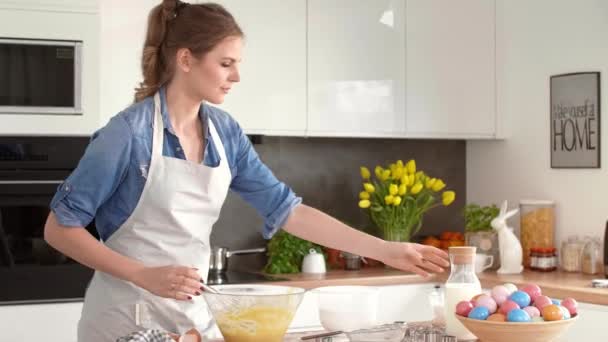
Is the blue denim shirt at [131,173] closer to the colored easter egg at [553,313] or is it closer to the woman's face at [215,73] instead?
the woman's face at [215,73]

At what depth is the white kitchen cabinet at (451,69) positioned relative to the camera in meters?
4.38

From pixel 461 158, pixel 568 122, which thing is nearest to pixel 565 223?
pixel 568 122

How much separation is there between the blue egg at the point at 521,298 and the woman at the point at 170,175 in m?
0.22

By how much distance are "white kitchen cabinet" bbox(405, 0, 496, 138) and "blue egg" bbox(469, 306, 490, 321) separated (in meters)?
2.39

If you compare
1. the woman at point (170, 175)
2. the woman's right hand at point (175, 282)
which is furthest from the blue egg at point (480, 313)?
the woman's right hand at point (175, 282)

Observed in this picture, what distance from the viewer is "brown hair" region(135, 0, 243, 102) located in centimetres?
230

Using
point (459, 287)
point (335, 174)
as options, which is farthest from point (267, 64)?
point (459, 287)

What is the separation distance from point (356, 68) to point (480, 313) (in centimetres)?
235

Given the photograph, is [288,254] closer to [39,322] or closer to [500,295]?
[39,322]

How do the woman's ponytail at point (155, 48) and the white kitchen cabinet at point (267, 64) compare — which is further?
the white kitchen cabinet at point (267, 64)

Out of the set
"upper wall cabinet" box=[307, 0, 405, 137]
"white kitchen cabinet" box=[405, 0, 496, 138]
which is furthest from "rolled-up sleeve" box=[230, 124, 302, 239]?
"white kitchen cabinet" box=[405, 0, 496, 138]

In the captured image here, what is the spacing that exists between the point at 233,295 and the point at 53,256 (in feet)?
5.86

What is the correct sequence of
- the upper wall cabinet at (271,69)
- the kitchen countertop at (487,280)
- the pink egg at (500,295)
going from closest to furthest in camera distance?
the pink egg at (500,295) → the kitchen countertop at (487,280) → the upper wall cabinet at (271,69)

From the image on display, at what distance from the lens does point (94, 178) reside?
2.13m
